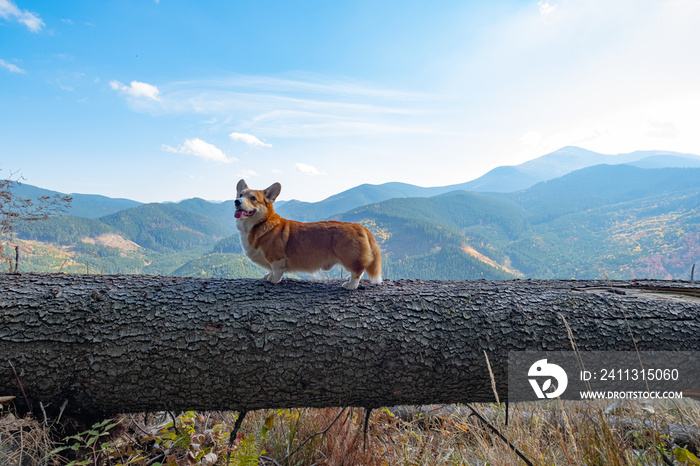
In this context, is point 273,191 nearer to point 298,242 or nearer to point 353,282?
point 298,242

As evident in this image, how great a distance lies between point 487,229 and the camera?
125m

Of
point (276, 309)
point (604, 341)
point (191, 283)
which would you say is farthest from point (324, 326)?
point (604, 341)

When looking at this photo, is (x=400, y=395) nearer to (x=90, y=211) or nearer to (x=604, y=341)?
(x=604, y=341)

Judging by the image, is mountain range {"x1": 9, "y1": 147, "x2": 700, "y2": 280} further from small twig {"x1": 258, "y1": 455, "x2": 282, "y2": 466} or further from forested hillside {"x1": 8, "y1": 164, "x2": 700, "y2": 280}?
small twig {"x1": 258, "y1": 455, "x2": 282, "y2": 466}

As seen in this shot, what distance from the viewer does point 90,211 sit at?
147m

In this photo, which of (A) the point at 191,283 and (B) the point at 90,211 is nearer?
(A) the point at 191,283

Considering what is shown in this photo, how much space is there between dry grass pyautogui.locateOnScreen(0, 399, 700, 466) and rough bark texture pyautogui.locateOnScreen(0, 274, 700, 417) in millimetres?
354

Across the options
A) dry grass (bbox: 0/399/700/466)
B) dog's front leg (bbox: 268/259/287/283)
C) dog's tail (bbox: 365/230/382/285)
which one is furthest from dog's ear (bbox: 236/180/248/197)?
dry grass (bbox: 0/399/700/466)

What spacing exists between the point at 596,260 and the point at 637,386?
89.8 metres

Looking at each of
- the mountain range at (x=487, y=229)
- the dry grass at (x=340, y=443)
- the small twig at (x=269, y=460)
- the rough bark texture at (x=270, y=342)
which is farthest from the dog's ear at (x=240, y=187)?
the mountain range at (x=487, y=229)

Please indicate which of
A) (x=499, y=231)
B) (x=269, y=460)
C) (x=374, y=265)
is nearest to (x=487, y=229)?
(x=499, y=231)

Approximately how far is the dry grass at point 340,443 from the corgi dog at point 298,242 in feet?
5.19

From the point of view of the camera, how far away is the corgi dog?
12.3 ft

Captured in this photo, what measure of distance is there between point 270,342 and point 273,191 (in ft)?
6.36
